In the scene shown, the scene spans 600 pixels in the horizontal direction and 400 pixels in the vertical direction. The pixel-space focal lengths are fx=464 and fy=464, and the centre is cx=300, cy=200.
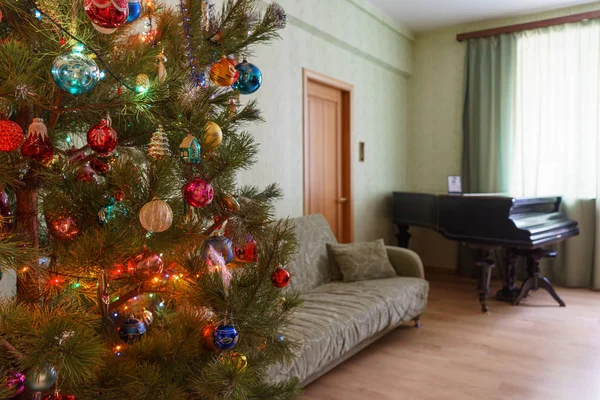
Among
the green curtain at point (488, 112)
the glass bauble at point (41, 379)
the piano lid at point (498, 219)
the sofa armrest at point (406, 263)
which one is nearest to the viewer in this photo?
the glass bauble at point (41, 379)

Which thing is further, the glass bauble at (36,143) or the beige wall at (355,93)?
the beige wall at (355,93)

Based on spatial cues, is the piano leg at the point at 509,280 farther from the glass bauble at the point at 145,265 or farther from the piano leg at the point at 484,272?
the glass bauble at the point at 145,265

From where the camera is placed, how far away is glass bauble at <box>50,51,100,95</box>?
31.8 inches

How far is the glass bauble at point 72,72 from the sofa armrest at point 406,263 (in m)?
2.98

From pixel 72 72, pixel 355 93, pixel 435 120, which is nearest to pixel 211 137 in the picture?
pixel 72 72

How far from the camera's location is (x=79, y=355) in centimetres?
74

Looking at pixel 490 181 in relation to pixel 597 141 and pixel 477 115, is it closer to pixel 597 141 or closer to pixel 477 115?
pixel 477 115

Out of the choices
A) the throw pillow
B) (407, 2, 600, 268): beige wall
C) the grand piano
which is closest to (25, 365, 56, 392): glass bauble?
the throw pillow

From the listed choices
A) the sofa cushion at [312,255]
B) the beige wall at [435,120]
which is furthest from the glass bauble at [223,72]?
the beige wall at [435,120]

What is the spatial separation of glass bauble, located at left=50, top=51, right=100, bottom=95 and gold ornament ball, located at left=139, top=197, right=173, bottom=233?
0.79ft

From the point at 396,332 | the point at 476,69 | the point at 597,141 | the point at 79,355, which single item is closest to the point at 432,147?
the point at 476,69

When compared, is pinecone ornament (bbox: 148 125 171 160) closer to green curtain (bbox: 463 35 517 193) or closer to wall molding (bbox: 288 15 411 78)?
wall molding (bbox: 288 15 411 78)

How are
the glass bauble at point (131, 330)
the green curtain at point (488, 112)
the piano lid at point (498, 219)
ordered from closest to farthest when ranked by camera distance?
the glass bauble at point (131, 330) < the piano lid at point (498, 219) < the green curtain at point (488, 112)

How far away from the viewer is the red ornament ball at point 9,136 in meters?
0.80
